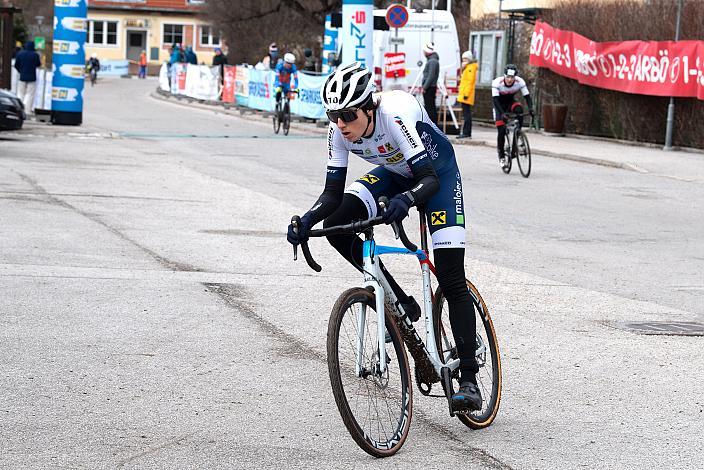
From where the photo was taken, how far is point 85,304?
8773 mm

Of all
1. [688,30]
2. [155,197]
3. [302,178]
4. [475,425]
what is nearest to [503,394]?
[475,425]

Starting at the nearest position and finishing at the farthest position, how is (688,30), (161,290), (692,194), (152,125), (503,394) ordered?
(503,394)
(161,290)
(692,194)
(688,30)
(152,125)

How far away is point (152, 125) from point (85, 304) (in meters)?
24.0

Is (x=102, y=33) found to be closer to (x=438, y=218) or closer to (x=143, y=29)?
(x=143, y=29)

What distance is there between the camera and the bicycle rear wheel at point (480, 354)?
598 cm

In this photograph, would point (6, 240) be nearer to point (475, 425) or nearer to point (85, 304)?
point (85, 304)

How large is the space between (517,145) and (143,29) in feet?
305

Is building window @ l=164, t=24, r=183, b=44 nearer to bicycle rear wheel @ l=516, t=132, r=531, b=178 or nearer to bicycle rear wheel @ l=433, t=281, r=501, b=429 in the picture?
bicycle rear wheel @ l=516, t=132, r=531, b=178

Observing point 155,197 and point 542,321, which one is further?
point 155,197

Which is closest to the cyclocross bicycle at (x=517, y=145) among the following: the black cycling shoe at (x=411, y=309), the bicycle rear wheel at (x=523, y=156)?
the bicycle rear wheel at (x=523, y=156)

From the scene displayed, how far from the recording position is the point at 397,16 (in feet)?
93.7

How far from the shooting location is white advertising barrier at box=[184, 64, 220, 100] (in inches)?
1887

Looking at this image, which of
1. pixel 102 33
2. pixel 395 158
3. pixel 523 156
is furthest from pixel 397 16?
pixel 102 33

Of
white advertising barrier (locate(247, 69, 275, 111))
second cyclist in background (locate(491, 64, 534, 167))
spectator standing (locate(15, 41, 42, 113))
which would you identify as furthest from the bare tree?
second cyclist in background (locate(491, 64, 534, 167))
